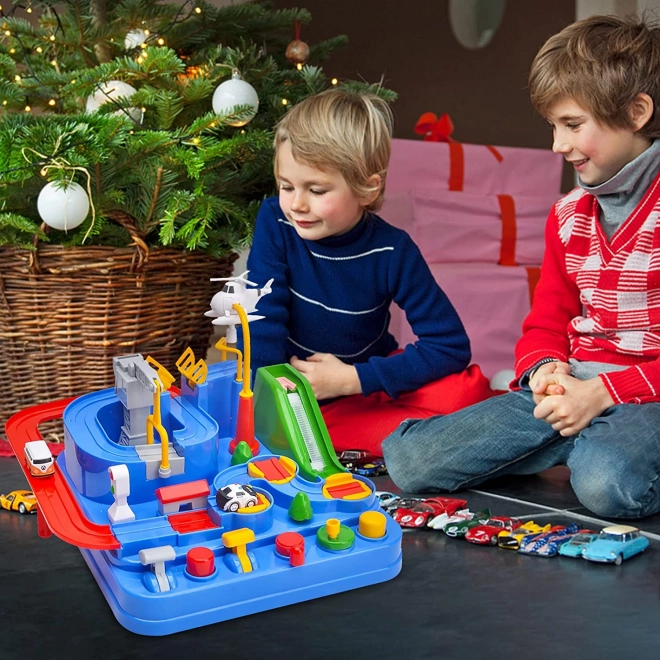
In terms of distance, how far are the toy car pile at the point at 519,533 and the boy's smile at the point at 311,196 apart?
0.49m

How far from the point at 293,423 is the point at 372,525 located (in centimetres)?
18

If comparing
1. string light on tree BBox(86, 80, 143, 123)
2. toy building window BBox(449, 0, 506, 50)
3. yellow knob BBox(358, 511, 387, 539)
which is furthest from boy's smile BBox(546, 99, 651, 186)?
toy building window BBox(449, 0, 506, 50)

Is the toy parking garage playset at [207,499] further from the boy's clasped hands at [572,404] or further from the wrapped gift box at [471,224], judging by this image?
the wrapped gift box at [471,224]

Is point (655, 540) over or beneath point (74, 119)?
beneath

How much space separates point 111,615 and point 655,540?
662mm

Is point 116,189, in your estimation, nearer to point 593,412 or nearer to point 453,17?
point 593,412

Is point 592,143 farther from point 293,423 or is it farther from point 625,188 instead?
point 293,423

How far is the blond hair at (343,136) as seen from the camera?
140 centimetres

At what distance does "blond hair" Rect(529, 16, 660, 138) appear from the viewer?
1230 millimetres

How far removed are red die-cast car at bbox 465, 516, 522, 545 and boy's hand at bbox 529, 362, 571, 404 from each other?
211 millimetres

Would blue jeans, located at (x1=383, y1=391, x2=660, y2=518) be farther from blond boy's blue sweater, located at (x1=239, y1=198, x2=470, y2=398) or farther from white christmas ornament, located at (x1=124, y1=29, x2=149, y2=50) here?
white christmas ornament, located at (x1=124, y1=29, x2=149, y2=50)

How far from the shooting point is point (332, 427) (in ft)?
5.09

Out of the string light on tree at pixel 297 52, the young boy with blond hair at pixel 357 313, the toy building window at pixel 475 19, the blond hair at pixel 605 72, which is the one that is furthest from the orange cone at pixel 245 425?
the toy building window at pixel 475 19

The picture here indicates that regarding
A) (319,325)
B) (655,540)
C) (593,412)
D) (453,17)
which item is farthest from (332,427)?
(453,17)
